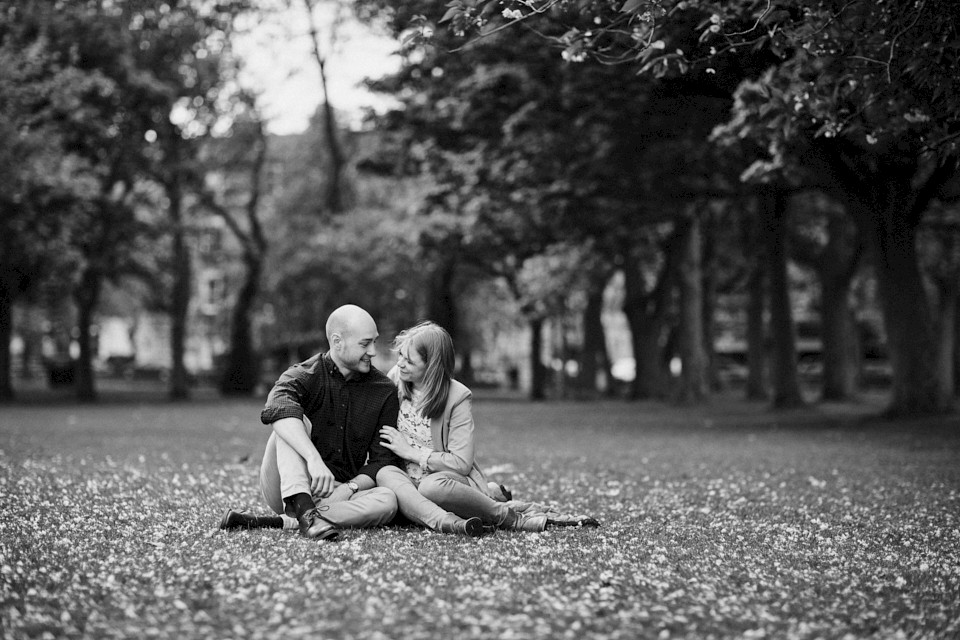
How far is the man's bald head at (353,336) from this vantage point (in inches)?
337

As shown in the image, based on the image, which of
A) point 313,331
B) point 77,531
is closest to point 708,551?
point 77,531

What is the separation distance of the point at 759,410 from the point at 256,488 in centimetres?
2557

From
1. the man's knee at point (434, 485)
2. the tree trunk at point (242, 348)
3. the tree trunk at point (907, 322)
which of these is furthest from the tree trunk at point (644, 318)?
the man's knee at point (434, 485)

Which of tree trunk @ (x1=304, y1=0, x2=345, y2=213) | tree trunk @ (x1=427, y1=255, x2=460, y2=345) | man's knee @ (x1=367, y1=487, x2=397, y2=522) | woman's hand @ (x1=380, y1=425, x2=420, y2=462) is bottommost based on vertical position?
man's knee @ (x1=367, y1=487, x2=397, y2=522)

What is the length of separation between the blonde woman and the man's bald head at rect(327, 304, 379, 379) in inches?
12.0

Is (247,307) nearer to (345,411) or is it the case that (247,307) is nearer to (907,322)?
(907,322)

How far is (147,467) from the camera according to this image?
1479cm

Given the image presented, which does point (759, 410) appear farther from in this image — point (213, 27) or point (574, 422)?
point (213, 27)

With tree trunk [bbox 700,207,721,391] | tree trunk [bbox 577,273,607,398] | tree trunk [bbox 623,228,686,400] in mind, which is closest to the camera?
tree trunk [bbox 623,228,686,400]

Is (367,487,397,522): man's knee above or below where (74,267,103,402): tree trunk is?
below

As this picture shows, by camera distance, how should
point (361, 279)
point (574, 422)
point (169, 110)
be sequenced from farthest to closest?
→ point (361, 279), point (169, 110), point (574, 422)

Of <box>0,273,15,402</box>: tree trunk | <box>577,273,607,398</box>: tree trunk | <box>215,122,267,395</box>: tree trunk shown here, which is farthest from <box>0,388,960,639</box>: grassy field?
<box>215,122,267,395</box>: tree trunk

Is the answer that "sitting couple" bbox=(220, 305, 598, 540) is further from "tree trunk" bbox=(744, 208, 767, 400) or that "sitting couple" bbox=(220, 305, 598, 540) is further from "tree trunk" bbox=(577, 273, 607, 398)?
"tree trunk" bbox=(577, 273, 607, 398)

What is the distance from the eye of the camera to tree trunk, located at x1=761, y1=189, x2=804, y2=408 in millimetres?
33125
